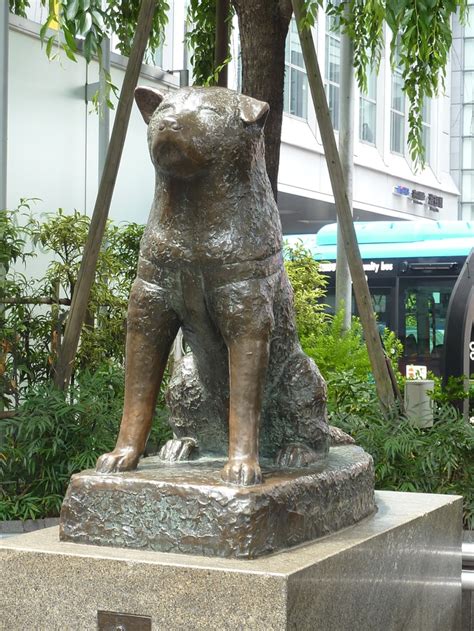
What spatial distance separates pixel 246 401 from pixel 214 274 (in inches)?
12.6

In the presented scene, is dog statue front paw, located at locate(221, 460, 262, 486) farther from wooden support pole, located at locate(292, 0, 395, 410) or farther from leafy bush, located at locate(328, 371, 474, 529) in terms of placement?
leafy bush, located at locate(328, 371, 474, 529)

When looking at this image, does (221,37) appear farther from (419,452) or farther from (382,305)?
(382,305)

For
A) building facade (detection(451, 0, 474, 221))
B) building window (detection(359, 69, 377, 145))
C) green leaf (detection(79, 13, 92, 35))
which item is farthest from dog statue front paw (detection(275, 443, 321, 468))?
building facade (detection(451, 0, 474, 221))

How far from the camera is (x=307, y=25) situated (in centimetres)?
453

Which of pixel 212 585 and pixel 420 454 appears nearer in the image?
pixel 212 585

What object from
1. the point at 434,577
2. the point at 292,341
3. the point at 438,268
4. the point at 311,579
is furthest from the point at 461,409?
the point at 438,268

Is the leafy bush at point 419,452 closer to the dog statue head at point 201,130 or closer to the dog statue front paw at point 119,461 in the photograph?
the dog statue front paw at point 119,461

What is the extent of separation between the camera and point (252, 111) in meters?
2.45

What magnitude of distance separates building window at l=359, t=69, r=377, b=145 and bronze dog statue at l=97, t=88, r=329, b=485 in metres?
18.0

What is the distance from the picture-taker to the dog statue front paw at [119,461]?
2.54 metres

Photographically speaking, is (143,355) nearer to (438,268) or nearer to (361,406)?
(361,406)

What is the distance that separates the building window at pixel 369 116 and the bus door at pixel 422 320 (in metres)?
7.99

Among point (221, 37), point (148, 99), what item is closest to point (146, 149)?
point (221, 37)

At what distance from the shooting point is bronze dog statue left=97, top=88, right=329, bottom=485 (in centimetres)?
242
